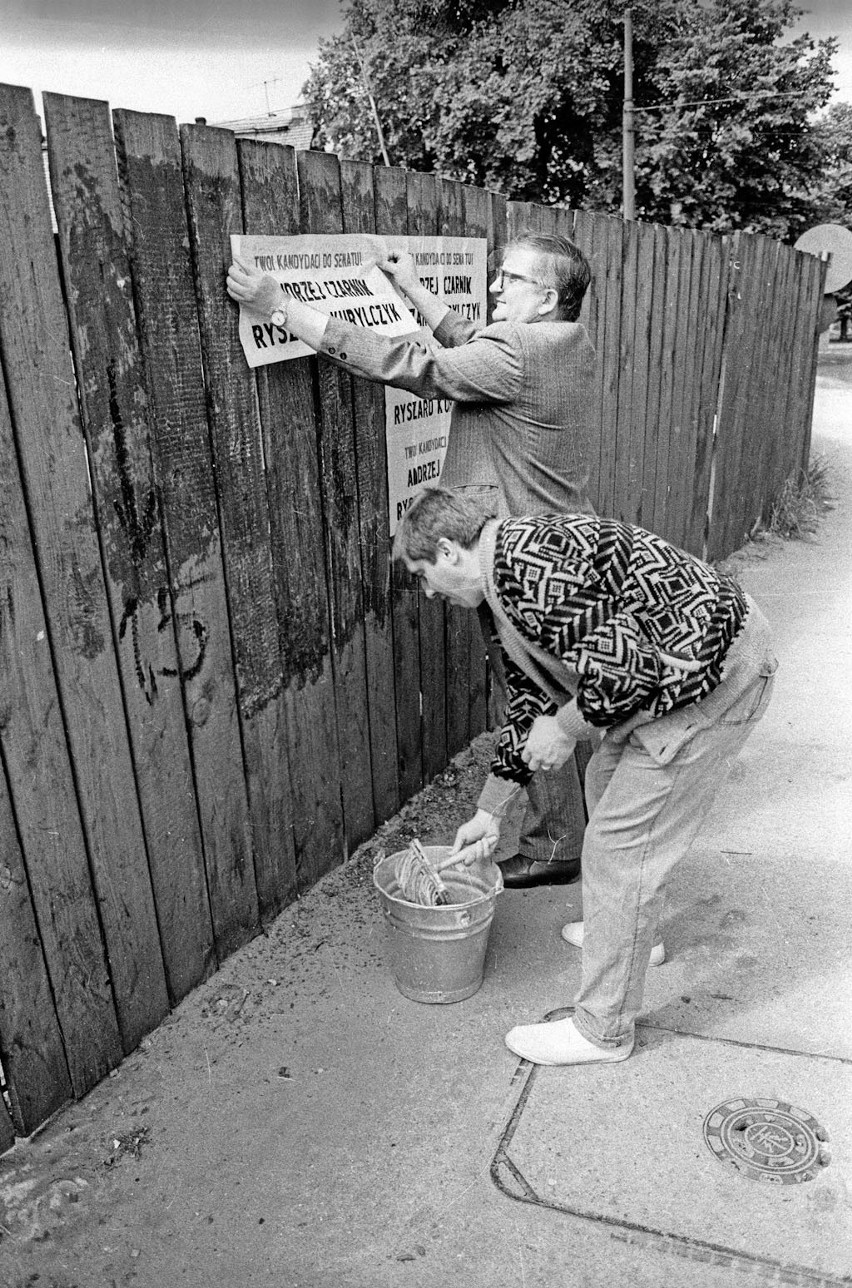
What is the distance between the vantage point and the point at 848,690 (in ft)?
17.4

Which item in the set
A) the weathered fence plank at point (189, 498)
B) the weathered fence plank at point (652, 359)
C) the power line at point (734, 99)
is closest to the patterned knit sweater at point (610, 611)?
the weathered fence plank at point (189, 498)

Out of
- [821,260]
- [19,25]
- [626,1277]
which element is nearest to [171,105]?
[19,25]

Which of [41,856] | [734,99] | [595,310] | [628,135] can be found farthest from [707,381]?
[734,99]

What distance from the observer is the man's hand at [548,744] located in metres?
2.48

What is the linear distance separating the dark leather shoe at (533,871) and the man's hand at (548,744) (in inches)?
44.8

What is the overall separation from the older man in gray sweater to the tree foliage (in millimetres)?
29266

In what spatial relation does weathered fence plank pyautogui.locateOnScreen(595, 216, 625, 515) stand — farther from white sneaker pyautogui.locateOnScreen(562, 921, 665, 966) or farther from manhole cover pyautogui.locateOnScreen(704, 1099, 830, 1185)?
manhole cover pyautogui.locateOnScreen(704, 1099, 830, 1185)

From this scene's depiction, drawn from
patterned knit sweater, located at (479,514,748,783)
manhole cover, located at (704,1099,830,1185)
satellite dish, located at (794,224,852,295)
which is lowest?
manhole cover, located at (704,1099,830,1185)

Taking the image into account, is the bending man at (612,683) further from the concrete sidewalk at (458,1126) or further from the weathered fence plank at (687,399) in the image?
the weathered fence plank at (687,399)

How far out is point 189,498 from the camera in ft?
8.91

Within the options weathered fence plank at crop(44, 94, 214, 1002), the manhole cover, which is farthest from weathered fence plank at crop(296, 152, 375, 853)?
the manhole cover

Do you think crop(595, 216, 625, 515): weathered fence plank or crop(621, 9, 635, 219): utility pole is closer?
crop(595, 216, 625, 515): weathered fence plank

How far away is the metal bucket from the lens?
Result: 2.85 meters

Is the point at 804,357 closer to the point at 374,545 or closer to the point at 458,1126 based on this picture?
the point at 374,545
